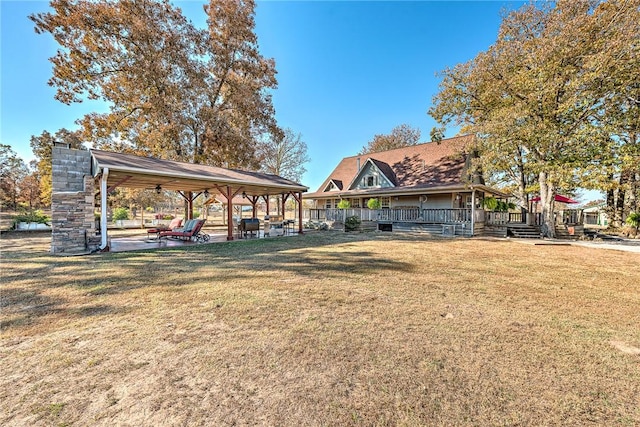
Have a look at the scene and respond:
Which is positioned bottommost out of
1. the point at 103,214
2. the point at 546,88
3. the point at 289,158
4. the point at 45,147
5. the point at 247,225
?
the point at 247,225

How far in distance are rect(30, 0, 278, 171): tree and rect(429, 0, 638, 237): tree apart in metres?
14.5

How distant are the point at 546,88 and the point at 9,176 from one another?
1660 inches

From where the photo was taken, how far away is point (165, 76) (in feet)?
57.7

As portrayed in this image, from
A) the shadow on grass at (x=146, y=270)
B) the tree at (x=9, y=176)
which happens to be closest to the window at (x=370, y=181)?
the shadow on grass at (x=146, y=270)

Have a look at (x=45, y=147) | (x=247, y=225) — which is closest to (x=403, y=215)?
(x=247, y=225)

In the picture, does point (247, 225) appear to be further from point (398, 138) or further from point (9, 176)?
point (9, 176)

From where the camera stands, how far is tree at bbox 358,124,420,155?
33.9 metres

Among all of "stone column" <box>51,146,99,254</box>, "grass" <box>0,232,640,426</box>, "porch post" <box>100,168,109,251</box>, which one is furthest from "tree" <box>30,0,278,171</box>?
"grass" <box>0,232,640,426</box>

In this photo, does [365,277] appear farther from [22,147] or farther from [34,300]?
[22,147]

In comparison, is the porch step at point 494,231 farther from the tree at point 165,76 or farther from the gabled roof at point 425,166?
the tree at point 165,76

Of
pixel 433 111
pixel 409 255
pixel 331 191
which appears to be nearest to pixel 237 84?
pixel 331 191

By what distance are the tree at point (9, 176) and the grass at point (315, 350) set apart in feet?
96.0

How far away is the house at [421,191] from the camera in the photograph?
16.0 m

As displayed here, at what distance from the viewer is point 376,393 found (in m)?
2.18
